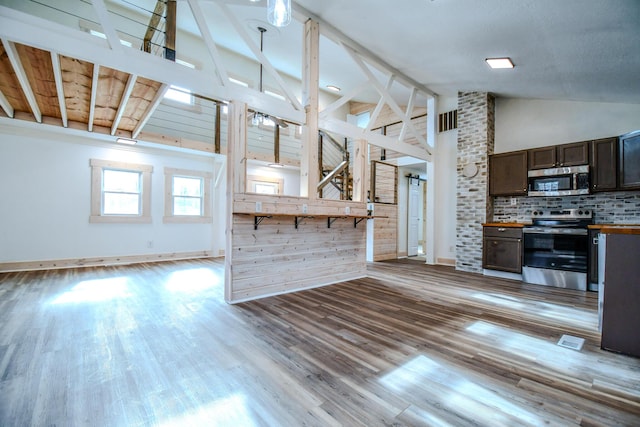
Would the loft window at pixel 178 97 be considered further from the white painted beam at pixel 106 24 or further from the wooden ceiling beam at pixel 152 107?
the white painted beam at pixel 106 24

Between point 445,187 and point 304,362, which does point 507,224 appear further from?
point 304,362

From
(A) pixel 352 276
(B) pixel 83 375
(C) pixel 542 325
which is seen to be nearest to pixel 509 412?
(C) pixel 542 325

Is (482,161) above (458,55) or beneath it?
beneath

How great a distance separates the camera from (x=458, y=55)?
14.5 ft

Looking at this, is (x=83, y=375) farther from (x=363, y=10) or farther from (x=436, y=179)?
(x=436, y=179)

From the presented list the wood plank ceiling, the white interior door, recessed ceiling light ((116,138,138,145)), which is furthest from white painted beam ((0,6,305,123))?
the white interior door

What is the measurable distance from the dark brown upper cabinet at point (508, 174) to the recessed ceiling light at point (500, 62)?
5.61 ft

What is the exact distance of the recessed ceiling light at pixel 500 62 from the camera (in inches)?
163

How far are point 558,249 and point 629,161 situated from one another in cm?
155

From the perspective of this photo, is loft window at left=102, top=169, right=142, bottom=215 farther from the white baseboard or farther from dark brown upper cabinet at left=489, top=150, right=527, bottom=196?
dark brown upper cabinet at left=489, top=150, right=527, bottom=196

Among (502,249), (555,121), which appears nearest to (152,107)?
(502,249)

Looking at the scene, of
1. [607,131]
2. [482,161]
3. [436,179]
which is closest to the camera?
[607,131]

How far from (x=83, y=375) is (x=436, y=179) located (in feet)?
22.2

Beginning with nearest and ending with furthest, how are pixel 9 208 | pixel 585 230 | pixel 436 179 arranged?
1. pixel 585 230
2. pixel 9 208
3. pixel 436 179
